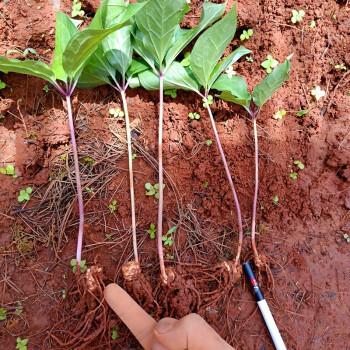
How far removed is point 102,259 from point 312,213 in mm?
981

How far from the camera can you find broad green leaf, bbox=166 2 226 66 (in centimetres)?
171

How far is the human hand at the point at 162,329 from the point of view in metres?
1.40

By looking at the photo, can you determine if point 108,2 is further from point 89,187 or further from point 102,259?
point 102,259

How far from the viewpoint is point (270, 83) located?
1.73 meters

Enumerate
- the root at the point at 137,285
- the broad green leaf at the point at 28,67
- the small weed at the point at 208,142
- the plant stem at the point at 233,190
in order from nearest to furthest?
the broad green leaf at the point at 28,67 < the root at the point at 137,285 < the plant stem at the point at 233,190 < the small weed at the point at 208,142

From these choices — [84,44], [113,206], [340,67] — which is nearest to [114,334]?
[113,206]

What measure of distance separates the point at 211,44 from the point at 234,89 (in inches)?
9.1

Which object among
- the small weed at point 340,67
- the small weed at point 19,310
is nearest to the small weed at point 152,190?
the small weed at point 19,310

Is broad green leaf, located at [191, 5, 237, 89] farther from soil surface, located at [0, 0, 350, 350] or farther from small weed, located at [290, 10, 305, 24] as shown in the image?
small weed, located at [290, 10, 305, 24]

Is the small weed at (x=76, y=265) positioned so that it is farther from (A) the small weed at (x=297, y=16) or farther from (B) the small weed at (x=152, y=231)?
(A) the small weed at (x=297, y=16)

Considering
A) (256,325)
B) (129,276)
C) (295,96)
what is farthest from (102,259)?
(295,96)

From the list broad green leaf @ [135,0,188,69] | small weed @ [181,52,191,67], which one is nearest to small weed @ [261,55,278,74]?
small weed @ [181,52,191,67]

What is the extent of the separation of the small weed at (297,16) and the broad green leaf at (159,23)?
0.59 metres

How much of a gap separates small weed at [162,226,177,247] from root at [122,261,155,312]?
171 mm
